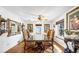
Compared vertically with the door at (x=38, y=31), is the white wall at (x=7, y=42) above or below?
below

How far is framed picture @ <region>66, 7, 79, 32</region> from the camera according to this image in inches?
102

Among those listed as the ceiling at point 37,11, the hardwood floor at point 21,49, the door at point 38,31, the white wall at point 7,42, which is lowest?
the hardwood floor at point 21,49

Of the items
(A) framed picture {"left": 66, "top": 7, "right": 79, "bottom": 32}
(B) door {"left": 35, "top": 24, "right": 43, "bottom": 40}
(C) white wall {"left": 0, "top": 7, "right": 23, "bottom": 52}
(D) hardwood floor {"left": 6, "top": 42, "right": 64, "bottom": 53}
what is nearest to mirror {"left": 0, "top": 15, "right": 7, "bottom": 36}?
(C) white wall {"left": 0, "top": 7, "right": 23, "bottom": 52}

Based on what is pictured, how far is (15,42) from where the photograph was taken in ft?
8.79

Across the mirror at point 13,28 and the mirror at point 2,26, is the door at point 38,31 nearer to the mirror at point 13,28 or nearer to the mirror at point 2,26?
the mirror at point 13,28

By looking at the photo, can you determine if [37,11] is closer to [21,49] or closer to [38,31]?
[38,31]

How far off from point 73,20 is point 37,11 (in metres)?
0.76

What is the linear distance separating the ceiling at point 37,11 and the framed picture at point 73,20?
0.14 meters

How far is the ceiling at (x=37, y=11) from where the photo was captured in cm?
266

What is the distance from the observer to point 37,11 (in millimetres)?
2676

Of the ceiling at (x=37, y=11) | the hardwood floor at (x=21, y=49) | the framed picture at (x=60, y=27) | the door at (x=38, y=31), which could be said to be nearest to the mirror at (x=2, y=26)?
the ceiling at (x=37, y=11)

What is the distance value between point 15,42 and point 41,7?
0.90 m

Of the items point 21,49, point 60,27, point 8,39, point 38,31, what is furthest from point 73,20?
point 8,39
